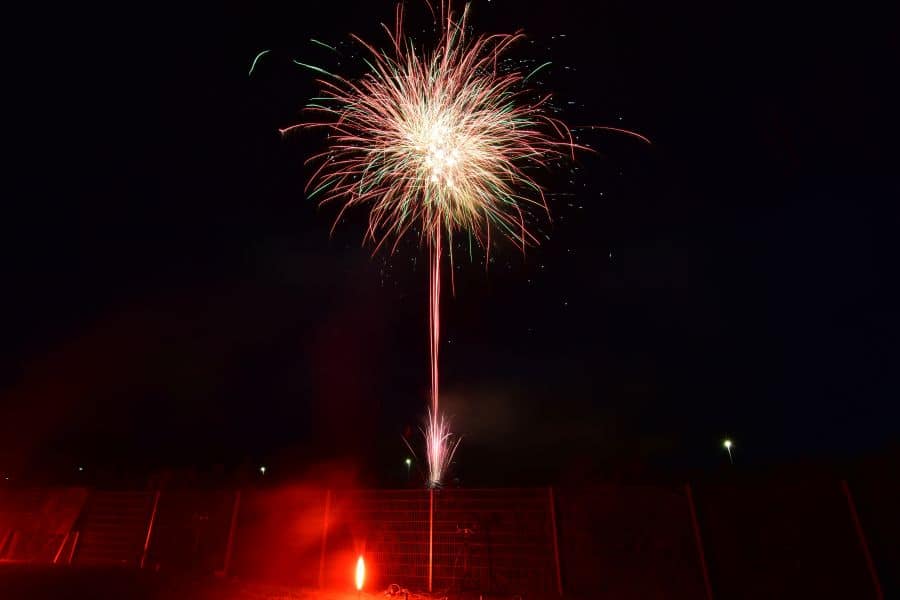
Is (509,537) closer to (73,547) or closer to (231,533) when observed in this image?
(231,533)

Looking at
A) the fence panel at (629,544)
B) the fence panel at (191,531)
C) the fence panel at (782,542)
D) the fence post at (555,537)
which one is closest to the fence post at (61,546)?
the fence panel at (191,531)

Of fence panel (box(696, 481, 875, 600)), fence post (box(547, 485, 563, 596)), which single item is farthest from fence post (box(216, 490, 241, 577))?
fence panel (box(696, 481, 875, 600))

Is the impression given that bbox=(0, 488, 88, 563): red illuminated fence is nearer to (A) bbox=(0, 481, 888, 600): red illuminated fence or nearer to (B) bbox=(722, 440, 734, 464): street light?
(A) bbox=(0, 481, 888, 600): red illuminated fence

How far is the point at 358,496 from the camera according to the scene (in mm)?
7477

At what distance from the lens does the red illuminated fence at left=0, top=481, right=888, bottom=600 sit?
532 centimetres

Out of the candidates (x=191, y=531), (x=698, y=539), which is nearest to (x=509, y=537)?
(x=698, y=539)

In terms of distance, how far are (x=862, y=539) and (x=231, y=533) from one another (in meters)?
8.35

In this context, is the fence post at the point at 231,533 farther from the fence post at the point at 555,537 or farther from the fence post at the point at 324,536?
the fence post at the point at 555,537

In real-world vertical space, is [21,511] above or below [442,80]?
below

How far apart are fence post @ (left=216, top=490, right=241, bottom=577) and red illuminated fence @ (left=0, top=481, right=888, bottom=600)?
2 centimetres

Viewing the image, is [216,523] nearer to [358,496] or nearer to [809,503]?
[358,496]

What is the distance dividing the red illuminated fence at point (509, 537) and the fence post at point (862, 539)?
0.02m

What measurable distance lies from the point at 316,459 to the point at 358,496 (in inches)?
923

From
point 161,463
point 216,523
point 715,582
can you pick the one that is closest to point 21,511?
point 216,523
